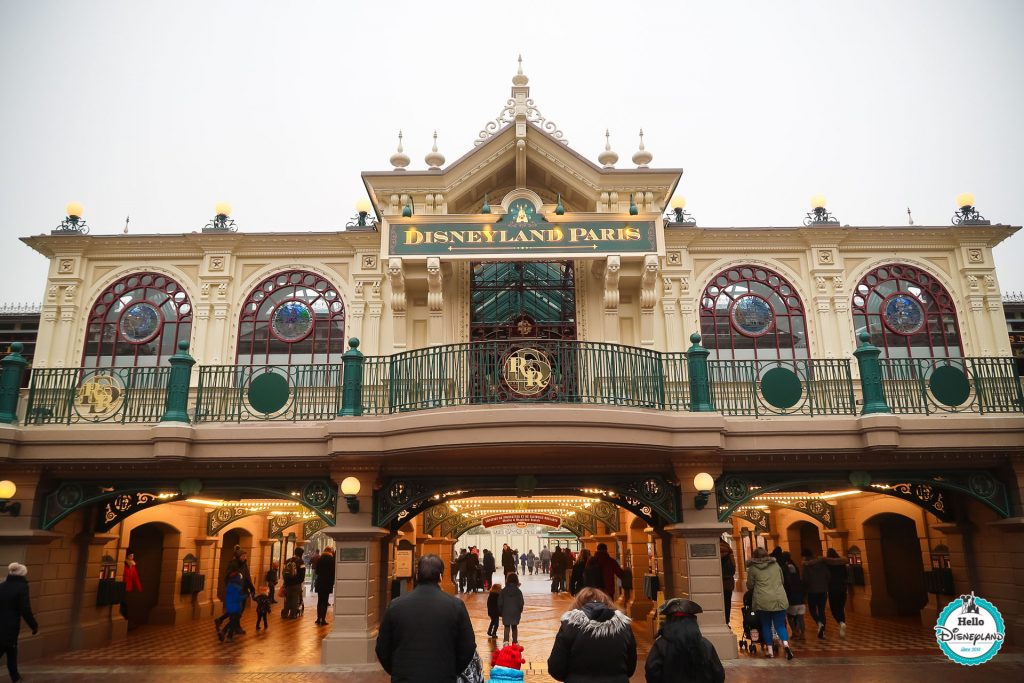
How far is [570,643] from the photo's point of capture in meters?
4.80

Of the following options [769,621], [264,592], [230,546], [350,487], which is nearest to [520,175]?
[350,487]

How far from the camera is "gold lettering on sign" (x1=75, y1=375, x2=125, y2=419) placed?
11.9 meters

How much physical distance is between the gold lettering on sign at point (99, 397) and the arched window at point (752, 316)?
36.5 ft

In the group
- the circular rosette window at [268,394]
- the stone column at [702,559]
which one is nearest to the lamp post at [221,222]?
the circular rosette window at [268,394]

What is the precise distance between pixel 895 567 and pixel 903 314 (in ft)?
18.6

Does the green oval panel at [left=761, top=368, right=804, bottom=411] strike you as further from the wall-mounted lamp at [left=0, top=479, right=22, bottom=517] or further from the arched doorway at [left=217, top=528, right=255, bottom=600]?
the arched doorway at [left=217, top=528, right=255, bottom=600]

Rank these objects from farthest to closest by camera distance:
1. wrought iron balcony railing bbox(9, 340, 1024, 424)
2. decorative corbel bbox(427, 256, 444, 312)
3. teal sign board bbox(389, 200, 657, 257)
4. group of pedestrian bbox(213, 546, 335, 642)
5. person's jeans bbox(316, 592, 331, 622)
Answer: person's jeans bbox(316, 592, 331, 622)
group of pedestrian bbox(213, 546, 335, 642)
decorative corbel bbox(427, 256, 444, 312)
teal sign board bbox(389, 200, 657, 257)
wrought iron balcony railing bbox(9, 340, 1024, 424)

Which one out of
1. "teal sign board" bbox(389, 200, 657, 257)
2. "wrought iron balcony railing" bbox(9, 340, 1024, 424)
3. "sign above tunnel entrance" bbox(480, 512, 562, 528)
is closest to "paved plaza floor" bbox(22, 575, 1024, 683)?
"wrought iron balcony railing" bbox(9, 340, 1024, 424)

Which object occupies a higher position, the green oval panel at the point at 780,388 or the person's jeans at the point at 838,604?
the green oval panel at the point at 780,388

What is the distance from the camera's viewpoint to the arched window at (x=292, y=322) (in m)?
15.2

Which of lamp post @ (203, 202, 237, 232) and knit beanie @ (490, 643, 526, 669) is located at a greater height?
lamp post @ (203, 202, 237, 232)

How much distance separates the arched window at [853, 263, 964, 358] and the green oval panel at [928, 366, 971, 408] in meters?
3.19

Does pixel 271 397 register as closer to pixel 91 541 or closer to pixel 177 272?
pixel 91 541

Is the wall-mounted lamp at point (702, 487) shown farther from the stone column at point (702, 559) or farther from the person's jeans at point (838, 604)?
the person's jeans at point (838, 604)
